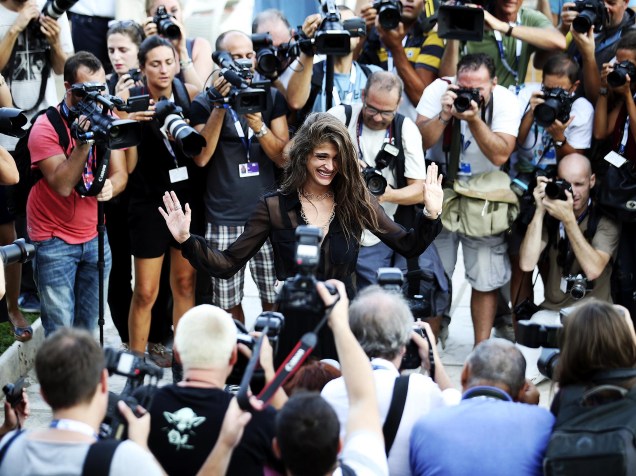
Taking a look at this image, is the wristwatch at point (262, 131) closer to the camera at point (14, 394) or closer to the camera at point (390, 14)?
the camera at point (390, 14)

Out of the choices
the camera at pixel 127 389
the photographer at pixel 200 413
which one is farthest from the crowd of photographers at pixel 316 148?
the camera at pixel 127 389

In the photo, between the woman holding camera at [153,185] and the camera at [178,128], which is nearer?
the camera at [178,128]

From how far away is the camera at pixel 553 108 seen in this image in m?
6.49

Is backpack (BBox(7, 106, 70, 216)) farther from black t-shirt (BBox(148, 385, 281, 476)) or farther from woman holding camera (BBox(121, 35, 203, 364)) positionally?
black t-shirt (BBox(148, 385, 281, 476))

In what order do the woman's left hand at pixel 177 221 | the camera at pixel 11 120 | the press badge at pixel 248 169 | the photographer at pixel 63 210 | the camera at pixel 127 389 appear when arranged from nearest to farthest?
the camera at pixel 127 389 → the woman's left hand at pixel 177 221 → the camera at pixel 11 120 → the photographer at pixel 63 210 → the press badge at pixel 248 169

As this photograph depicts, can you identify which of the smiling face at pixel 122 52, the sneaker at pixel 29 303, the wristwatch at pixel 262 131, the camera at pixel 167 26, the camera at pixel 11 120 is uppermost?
the camera at pixel 167 26

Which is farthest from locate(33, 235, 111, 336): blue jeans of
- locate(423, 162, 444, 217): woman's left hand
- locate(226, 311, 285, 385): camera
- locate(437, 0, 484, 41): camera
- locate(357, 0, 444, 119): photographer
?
locate(437, 0, 484, 41): camera

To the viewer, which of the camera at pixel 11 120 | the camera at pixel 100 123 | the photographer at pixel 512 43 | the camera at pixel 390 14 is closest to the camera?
the camera at pixel 11 120

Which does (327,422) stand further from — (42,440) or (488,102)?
(488,102)

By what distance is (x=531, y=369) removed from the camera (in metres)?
6.69

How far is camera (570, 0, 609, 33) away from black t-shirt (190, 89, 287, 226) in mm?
1948

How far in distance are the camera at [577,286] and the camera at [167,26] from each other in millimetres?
2955

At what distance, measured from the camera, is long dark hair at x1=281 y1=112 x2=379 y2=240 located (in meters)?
5.26

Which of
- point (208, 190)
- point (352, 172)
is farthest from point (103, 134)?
point (352, 172)
